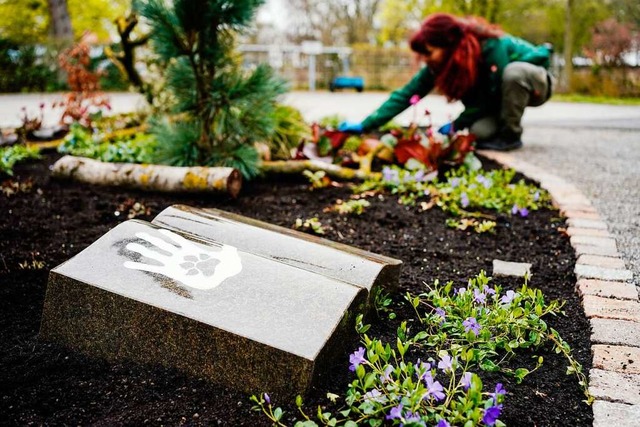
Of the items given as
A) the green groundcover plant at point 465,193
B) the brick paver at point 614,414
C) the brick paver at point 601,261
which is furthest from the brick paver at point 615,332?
the green groundcover plant at point 465,193

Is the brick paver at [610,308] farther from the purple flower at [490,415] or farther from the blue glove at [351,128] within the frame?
the blue glove at [351,128]

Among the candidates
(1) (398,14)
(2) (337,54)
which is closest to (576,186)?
(2) (337,54)

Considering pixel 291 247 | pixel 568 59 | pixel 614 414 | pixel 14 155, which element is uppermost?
pixel 568 59

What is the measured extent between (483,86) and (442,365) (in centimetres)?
387

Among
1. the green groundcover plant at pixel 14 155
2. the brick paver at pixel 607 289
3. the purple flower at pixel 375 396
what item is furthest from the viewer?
the green groundcover plant at pixel 14 155

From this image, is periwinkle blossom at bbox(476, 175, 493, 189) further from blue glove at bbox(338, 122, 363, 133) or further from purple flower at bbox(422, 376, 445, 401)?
purple flower at bbox(422, 376, 445, 401)

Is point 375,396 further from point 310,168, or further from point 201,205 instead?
point 310,168

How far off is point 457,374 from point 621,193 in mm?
2535

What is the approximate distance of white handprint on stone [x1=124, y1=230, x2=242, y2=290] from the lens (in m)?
1.70

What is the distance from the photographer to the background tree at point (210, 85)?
10.9ft

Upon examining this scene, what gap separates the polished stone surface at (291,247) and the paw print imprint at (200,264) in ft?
0.64

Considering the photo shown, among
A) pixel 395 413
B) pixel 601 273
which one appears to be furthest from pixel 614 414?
pixel 601 273

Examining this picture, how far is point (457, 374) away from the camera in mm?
1670

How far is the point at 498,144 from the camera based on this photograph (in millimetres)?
4953
